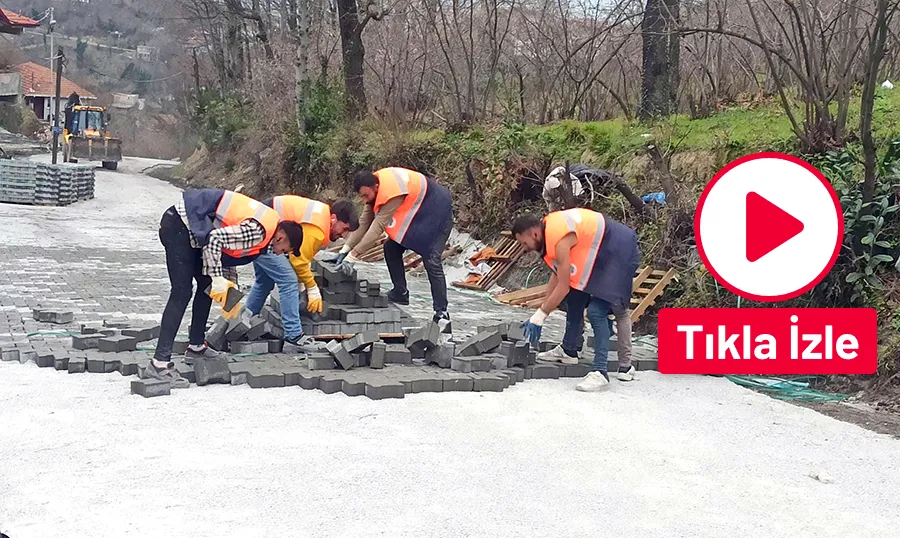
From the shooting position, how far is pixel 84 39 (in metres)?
109

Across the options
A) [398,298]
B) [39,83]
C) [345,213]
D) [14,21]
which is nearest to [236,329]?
[345,213]

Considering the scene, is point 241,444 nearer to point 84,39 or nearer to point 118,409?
point 118,409

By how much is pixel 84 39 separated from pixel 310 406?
369ft

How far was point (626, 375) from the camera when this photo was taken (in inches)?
315

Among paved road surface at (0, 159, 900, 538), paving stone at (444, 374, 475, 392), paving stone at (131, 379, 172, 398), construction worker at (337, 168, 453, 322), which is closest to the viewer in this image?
paved road surface at (0, 159, 900, 538)

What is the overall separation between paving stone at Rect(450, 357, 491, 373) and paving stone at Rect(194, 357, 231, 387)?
177 centimetres

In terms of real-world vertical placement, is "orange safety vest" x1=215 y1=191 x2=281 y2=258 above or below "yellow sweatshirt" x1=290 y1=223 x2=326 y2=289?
above

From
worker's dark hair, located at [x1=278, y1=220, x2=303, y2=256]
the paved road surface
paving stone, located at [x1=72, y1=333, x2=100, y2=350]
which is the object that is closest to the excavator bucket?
paving stone, located at [x1=72, y1=333, x2=100, y2=350]

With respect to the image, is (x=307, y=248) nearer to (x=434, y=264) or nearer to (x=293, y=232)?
(x=293, y=232)

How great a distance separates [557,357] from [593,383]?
75cm

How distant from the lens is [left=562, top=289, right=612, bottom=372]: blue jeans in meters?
7.59

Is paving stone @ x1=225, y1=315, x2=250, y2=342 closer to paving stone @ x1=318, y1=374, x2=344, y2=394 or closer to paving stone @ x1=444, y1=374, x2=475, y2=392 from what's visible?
paving stone @ x1=318, y1=374, x2=344, y2=394

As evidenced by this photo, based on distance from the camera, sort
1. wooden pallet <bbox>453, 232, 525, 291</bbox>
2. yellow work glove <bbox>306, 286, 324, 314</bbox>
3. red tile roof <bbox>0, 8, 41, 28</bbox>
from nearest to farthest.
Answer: yellow work glove <bbox>306, 286, 324, 314</bbox>
wooden pallet <bbox>453, 232, 525, 291</bbox>
red tile roof <bbox>0, 8, 41, 28</bbox>

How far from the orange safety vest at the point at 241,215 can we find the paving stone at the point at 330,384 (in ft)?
3.56
